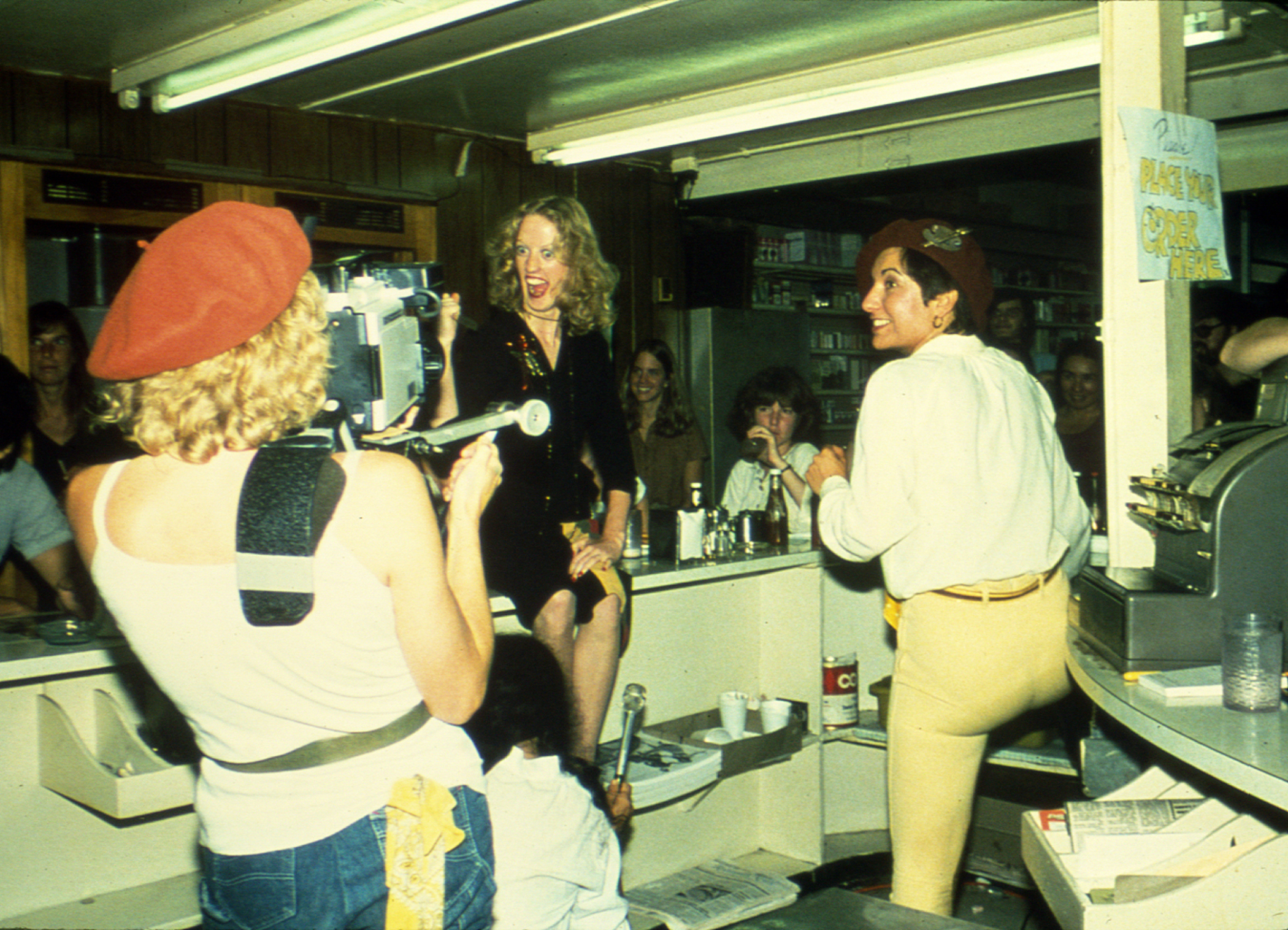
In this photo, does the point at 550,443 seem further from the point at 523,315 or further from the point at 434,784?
the point at 434,784

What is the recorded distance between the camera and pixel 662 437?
191 inches

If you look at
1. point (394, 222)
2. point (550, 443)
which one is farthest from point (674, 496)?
point (550, 443)

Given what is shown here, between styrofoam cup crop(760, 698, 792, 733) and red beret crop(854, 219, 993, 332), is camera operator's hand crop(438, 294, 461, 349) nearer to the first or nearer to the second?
red beret crop(854, 219, 993, 332)

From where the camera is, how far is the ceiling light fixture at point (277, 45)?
288cm

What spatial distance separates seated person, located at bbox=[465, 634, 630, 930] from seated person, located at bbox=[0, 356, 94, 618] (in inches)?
49.5

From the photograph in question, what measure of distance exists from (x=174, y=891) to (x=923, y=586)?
174cm

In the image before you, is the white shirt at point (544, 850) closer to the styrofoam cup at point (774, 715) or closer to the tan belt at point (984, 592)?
the tan belt at point (984, 592)

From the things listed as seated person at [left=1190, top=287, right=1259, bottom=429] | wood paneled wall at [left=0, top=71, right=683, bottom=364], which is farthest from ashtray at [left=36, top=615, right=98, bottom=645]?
seated person at [left=1190, top=287, right=1259, bottom=429]

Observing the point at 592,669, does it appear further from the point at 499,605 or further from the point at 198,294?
the point at 198,294

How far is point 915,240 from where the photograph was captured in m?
2.15

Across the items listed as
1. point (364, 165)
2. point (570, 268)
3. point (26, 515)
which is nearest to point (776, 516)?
point (570, 268)

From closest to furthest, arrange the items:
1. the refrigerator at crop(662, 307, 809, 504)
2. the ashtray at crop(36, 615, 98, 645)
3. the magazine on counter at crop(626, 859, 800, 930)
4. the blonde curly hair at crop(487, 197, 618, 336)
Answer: the ashtray at crop(36, 615, 98, 645), the blonde curly hair at crop(487, 197, 618, 336), the magazine on counter at crop(626, 859, 800, 930), the refrigerator at crop(662, 307, 809, 504)

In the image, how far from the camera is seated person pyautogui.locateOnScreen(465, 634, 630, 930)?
1788 mm

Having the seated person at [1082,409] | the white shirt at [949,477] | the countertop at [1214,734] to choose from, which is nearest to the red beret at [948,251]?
the white shirt at [949,477]
